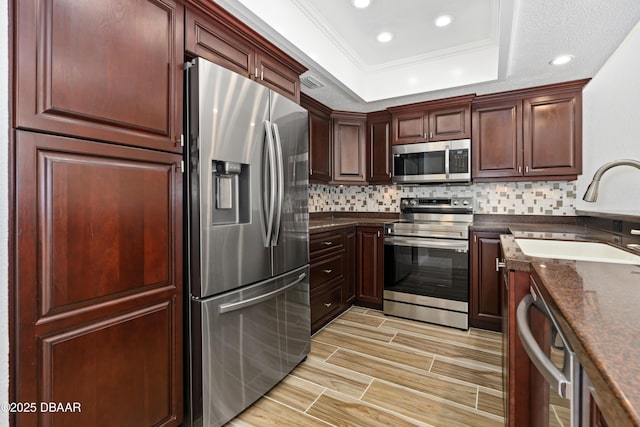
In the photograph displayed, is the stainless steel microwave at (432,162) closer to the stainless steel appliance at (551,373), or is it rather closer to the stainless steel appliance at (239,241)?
the stainless steel appliance at (239,241)

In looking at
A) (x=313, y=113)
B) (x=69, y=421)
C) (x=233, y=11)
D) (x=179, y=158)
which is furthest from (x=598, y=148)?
(x=69, y=421)

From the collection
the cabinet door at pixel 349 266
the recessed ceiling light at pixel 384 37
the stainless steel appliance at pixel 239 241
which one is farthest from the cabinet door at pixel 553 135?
the stainless steel appliance at pixel 239 241

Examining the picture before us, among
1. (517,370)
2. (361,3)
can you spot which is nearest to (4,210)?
(517,370)

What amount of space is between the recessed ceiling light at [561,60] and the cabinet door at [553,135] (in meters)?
0.57

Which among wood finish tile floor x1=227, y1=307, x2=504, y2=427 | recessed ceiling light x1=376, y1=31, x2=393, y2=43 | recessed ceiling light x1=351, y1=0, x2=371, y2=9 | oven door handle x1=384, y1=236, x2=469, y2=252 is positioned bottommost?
wood finish tile floor x1=227, y1=307, x2=504, y2=427

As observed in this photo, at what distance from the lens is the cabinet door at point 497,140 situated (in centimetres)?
296

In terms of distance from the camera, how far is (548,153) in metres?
2.85

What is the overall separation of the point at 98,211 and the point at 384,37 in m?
2.50

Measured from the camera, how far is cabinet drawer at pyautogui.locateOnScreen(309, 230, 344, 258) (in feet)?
8.43

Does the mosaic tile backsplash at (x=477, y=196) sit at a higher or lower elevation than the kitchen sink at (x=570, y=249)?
higher

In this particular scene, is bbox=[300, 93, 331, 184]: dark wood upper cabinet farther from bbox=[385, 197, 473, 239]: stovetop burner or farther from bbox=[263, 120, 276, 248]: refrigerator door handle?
bbox=[263, 120, 276, 248]: refrigerator door handle

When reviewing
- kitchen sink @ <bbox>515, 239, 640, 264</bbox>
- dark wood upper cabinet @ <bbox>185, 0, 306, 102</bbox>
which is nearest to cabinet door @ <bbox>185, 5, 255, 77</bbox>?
dark wood upper cabinet @ <bbox>185, 0, 306, 102</bbox>

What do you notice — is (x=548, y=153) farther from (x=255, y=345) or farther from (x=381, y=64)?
(x=255, y=345)

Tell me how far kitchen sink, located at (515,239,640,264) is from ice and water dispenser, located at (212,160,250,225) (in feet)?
4.96
